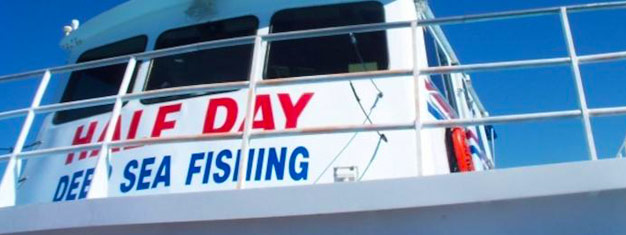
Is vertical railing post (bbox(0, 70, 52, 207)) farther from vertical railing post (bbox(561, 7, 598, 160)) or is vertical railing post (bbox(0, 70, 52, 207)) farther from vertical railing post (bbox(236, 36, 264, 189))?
vertical railing post (bbox(561, 7, 598, 160))

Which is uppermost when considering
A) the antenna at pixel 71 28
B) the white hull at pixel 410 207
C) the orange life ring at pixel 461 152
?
the antenna at pixel 71 28

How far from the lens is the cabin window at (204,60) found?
3.91 m

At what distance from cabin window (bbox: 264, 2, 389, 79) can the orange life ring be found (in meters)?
0.69

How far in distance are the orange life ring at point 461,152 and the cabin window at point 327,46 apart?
0.69 metres

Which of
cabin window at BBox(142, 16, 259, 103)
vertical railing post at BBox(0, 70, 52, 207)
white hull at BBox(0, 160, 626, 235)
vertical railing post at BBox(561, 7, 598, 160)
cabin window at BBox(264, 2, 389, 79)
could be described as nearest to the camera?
white hull at BBox(0, 160, 626, 235)

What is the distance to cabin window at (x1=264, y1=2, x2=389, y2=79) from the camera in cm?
366

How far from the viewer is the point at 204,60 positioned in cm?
399

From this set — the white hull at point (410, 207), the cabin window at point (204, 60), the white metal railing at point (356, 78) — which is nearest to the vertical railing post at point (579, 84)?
the white metal railing at point (356, 78)

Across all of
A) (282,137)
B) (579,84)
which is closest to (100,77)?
(282,137)

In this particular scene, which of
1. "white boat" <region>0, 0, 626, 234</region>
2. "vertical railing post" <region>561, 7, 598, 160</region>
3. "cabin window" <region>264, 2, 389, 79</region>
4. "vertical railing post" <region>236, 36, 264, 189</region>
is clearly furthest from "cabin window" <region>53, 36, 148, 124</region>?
"vertical railing post" <region>561, 7, 598, 160</region>

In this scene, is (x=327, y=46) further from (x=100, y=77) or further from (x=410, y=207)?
(x=100, y=77)

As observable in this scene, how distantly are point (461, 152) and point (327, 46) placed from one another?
1.21 m

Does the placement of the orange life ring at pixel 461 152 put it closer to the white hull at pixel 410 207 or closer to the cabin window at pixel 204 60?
the white hull at pixel 410 207

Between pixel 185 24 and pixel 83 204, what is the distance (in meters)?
2.21
